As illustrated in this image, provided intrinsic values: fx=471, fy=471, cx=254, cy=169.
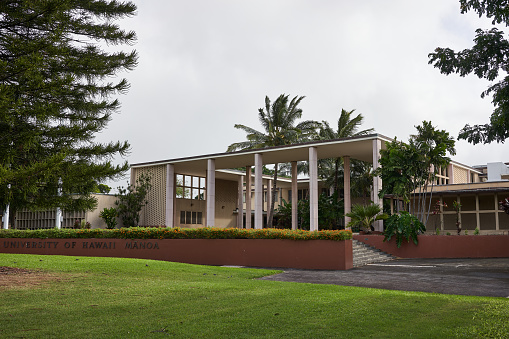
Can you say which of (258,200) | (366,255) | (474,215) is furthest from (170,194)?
(474,215)

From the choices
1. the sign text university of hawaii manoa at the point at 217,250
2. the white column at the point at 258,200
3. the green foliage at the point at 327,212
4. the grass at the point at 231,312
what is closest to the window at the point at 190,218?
the green foliage at the point at 327,212

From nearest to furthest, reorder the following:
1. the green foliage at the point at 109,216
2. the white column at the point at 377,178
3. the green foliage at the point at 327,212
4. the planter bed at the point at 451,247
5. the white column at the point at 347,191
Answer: the planter bed at the point at 451,247 → the white column at the point at 377,178 → the white column at the point at 347,191 → the green foliage at the point at 327,212 → the green foliage at the point at 109,216

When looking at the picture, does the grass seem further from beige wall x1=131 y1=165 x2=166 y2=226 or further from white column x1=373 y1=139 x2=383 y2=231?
beige wall x1=131 y1=165 x2=166 y2=226

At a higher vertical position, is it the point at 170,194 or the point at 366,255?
the point at 170,194

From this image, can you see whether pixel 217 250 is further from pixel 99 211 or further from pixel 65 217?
pixel 65 217

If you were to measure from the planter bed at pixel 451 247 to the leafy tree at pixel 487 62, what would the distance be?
493 inches

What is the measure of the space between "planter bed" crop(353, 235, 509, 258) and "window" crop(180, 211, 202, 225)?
689 inches

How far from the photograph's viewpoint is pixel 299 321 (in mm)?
6988

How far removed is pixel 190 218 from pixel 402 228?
62.5 feet

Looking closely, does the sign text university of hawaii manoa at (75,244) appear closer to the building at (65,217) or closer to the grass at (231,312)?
the building at (65,217)

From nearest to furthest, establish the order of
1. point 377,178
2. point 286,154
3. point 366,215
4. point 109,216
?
point 366,215, point 377,178, point 286,154, point 109,216

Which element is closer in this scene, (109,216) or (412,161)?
(412,161)

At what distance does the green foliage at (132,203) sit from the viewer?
3253cm

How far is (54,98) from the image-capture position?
50.5 feet
